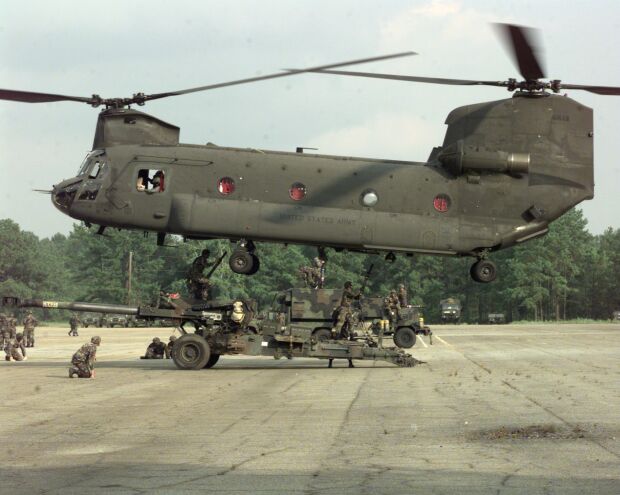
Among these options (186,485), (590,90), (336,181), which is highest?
(590,90)

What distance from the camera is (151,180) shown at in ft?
83.0

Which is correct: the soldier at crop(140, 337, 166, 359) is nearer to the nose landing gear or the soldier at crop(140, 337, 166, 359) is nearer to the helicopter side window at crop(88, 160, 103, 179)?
the helicopter side window at crop(88, 160, 103, 179)

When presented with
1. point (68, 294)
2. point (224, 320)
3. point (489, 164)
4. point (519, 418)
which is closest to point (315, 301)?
point (224, 320)

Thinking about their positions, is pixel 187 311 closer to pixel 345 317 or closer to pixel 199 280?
pixel 199 280

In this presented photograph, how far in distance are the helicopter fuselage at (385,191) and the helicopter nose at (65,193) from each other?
0.03m

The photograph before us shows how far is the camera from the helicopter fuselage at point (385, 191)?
24.6 meters

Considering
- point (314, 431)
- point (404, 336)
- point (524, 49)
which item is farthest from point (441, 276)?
point (314, 431)

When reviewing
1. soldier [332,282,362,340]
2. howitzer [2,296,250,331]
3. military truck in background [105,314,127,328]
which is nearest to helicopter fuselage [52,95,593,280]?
howitzer [2,296,250,331]

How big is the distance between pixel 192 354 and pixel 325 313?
34.8ft

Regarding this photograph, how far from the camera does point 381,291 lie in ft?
407

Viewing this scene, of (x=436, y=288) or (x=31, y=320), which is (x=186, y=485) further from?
(x=436, y=288)

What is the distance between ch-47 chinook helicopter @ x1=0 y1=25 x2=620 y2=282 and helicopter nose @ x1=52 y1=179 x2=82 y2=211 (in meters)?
0.03

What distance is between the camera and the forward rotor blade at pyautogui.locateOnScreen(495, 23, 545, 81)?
17672 millimetres

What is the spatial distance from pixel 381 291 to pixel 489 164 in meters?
99.8
